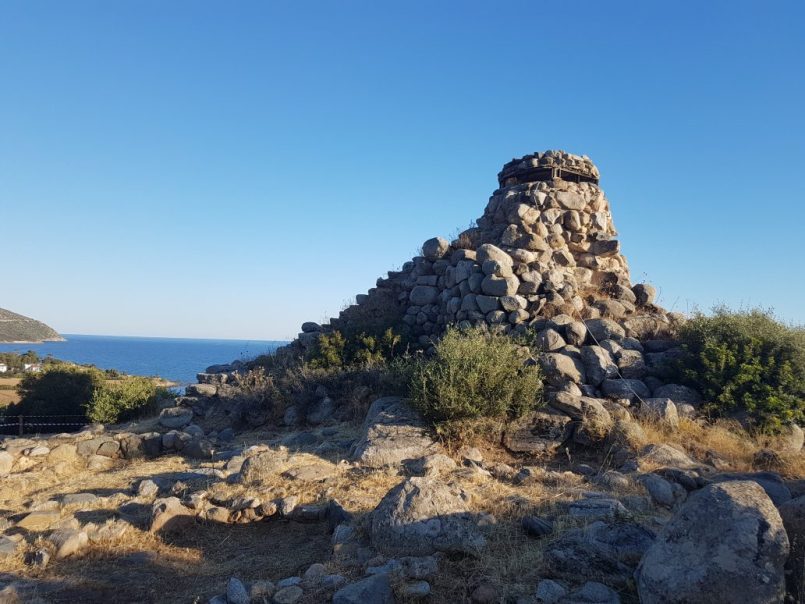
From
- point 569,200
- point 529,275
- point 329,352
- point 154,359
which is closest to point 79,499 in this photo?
point 329,352

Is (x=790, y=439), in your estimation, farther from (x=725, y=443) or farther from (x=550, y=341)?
(x=550, y=341)

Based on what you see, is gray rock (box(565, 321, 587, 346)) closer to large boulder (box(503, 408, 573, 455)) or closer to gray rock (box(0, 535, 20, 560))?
large boulder (box(503, 408, 573, 455))

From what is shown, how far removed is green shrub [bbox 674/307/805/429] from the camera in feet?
32.0

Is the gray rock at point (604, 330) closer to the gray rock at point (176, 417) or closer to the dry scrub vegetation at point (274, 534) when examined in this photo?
the dry scrub vegetation at point (274, 534)

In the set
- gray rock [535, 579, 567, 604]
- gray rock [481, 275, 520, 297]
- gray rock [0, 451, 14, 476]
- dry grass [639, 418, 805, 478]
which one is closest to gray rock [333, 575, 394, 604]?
gray rock [535, 579, 567, 604]

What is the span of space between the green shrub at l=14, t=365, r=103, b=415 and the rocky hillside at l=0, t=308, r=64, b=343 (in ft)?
159

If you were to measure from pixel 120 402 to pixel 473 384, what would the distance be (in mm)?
9378

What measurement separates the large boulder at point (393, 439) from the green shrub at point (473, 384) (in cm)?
33

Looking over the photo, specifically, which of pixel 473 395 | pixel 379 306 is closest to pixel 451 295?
pixel 379 306

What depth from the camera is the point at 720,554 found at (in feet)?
11.0

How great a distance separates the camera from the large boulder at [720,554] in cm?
325

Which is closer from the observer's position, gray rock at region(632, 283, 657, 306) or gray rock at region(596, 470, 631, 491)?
gray rock at region(596, 470, 631, 491)

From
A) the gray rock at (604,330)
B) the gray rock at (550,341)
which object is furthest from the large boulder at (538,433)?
the gray rock at (604,330)

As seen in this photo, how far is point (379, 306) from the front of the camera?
15.2 m
